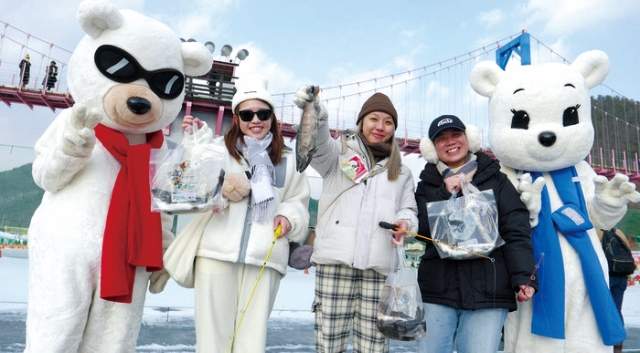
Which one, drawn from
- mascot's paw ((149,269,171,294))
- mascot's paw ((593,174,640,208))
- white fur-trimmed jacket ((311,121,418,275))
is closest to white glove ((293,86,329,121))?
white fur-trimmed jacket ((311,121,418,275))

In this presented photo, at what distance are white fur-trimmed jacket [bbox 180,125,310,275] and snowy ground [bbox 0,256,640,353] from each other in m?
1.48

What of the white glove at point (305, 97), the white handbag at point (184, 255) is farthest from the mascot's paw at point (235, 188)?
the white glove at point (305, 97)

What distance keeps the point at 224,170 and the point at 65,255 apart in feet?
2.19

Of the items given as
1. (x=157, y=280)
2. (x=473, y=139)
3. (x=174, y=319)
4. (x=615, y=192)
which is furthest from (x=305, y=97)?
(x=174, y=319)

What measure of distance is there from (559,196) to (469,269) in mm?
697

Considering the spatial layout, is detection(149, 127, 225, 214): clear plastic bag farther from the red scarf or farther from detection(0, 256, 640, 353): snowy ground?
detection(0, 256, 640, 353): snowy ground

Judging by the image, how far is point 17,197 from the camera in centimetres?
434

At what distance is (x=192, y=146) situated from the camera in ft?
5.54

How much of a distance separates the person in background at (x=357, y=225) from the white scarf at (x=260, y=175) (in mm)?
228

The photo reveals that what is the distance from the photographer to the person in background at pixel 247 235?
5.46ft

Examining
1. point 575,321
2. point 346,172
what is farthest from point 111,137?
point 575,321

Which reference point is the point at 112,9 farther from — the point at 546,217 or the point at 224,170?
the point at 546,217

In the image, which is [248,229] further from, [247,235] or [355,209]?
[355,209]

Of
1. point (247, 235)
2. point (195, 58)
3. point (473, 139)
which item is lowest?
point (247, 235)
